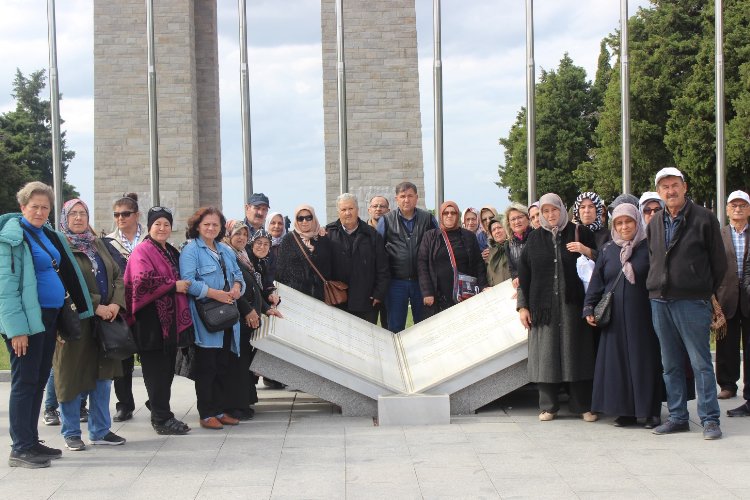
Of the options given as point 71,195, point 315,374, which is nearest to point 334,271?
point 315,374

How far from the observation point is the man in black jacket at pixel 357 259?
8859 millimetres

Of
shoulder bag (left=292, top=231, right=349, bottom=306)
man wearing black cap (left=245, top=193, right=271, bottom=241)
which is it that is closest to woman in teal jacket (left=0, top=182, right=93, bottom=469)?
man wearing black cap (left=245, top=193, right=271, bottom=241)

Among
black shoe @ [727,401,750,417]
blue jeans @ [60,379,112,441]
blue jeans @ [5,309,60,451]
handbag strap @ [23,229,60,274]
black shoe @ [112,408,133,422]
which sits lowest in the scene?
black shoe @ [727,401,750,417]

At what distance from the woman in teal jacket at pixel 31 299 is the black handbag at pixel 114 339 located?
28 centimetres

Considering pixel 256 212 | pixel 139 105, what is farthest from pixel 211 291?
pixel 139 105

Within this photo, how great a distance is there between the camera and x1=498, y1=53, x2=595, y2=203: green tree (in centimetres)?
5591

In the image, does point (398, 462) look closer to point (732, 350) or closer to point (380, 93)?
point (732, 350)

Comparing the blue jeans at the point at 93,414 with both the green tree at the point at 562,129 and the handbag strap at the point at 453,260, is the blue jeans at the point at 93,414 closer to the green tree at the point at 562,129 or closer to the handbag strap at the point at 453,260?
the handbag strap at the point at 453,260

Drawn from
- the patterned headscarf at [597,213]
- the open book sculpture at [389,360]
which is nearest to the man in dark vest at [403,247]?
the open book sculpture at [389,360]

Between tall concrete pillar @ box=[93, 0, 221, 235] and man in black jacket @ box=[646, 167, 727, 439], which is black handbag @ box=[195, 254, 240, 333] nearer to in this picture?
man in black jacket @ box=[646, 167, 727, 439]

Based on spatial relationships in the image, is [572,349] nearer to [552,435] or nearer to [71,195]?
[552,435]

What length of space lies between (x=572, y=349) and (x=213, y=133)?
20008 millimetres

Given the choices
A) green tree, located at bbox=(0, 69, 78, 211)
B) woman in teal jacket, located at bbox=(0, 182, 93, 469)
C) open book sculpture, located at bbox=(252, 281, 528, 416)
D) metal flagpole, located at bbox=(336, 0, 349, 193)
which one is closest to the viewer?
woman in teal jacket, located at bbox=(0, 182, 93, 469)

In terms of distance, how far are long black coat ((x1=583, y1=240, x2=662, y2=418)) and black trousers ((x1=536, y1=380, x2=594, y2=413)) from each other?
1.07 feet
